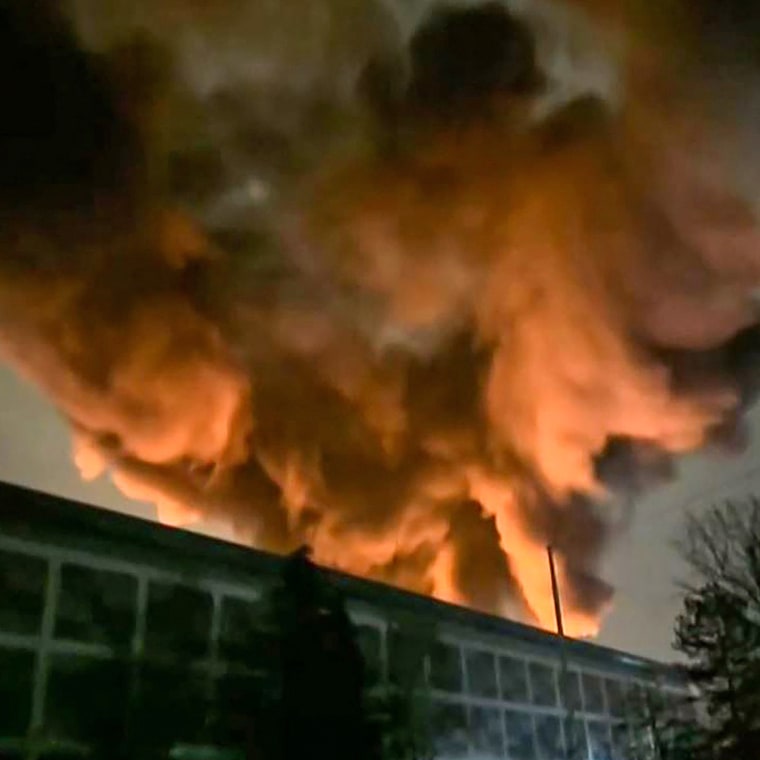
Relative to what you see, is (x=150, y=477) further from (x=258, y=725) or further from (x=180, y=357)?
(x=258, y=725)

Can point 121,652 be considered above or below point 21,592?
below

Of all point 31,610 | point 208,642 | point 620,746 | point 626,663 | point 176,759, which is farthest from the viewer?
point 626,663

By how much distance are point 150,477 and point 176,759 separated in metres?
6.49

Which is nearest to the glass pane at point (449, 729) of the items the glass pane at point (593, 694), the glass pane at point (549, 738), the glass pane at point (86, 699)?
the glass pane at point (549, 738)

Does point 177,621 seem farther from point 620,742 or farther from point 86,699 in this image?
point 620,742

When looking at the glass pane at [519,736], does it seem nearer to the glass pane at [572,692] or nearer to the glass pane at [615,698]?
the glass pane at [572,692]

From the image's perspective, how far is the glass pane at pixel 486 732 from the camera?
9.45 meters

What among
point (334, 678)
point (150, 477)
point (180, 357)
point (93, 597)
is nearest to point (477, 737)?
point (334, 678)

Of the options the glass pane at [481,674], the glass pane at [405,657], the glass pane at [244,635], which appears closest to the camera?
the glass pane at [244,635]

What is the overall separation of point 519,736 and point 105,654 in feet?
16.4

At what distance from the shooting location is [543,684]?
1096 centimetres

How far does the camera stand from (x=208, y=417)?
45.9ft

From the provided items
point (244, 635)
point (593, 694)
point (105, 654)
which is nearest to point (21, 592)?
point (105, 654)

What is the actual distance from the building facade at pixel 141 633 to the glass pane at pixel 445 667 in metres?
0.01
